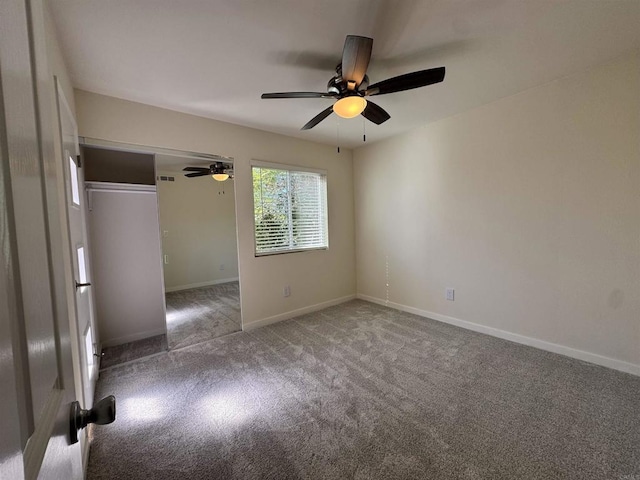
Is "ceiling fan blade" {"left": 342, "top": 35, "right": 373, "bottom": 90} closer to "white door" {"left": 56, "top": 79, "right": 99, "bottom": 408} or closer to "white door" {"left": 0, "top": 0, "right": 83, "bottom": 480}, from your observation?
"white door" {"left": 0, "top": 0, "right": 83, "bottom": 480}

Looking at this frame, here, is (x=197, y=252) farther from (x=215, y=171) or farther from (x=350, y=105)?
(x=350, y=105)

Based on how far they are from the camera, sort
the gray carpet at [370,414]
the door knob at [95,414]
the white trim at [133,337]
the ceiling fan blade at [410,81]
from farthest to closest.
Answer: the white trim at [133,337]
the ceiling fan blade at [410,81]
the gray carpet at [370,414]
the door knob at [95,414]

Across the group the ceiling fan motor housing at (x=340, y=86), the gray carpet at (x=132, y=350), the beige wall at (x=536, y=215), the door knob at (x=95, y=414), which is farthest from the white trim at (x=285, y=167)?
the door knob at (x=95, y=414)

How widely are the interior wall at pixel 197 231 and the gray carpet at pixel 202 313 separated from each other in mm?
109

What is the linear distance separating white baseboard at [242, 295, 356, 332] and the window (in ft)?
2.68

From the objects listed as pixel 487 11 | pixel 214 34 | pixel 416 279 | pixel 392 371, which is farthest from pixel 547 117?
pixel 214 34

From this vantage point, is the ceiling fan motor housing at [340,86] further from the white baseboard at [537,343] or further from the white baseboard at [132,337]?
the white baseboard at [132,337]

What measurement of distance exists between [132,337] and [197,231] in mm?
1321

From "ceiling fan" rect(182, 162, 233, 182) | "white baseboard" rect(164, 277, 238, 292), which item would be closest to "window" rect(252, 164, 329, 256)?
"ceiling fan" rect(182, 162, 233, 182)

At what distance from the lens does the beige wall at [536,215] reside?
2.12m

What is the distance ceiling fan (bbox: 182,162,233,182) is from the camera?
9.93 feet

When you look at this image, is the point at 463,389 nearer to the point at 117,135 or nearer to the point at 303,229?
the point at 303,229

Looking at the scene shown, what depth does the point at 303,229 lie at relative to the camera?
3.81 meters

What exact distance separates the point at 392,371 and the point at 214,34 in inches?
108
